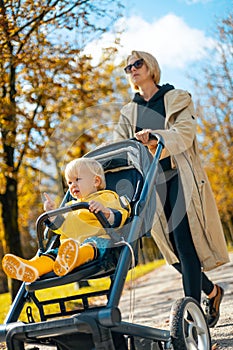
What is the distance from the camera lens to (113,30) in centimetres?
1160

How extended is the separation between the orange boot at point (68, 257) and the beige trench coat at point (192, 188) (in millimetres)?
1348

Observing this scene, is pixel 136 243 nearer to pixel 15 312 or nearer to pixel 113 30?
pixel 15 312

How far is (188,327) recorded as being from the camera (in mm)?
3492

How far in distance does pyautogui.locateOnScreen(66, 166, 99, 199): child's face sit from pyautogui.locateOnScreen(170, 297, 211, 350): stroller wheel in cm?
94

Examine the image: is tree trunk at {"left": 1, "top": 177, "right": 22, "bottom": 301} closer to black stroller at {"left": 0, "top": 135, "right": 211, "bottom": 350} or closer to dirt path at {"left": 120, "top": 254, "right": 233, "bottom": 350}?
dirt path at {"left": 120, "top": 254, "right": 233, "bottom": 350}

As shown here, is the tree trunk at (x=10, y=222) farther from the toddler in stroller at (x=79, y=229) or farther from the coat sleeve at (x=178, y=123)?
the toddler in stroller at (x=79, y=229)

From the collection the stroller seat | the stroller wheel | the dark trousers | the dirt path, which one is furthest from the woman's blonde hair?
the stroller wheel

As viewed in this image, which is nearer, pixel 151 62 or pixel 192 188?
pixel 192 188

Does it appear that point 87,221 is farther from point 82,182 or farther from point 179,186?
point 179,186

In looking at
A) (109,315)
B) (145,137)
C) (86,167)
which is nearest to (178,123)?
(145,137)

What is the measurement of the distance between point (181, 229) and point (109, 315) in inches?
70.3

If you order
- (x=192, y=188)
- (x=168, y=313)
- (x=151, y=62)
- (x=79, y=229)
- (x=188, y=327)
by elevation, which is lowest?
(x=168, y=313)

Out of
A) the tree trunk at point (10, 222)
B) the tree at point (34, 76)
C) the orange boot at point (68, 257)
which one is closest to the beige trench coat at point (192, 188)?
the orange boot at point (68, 257)

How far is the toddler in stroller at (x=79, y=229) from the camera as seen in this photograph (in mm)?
3107
